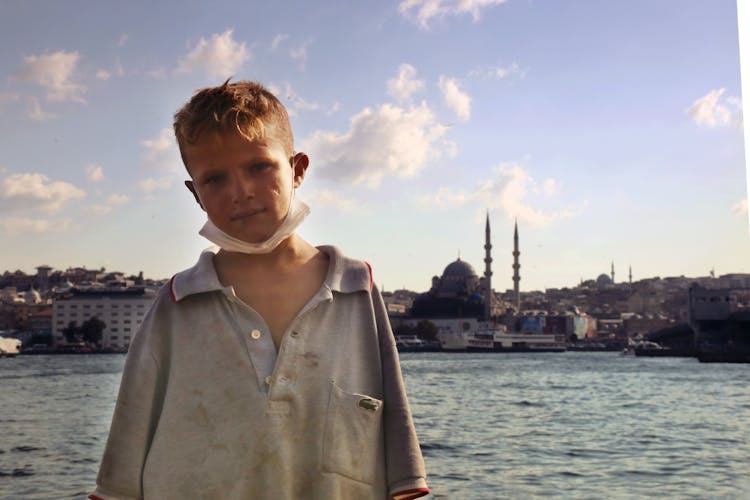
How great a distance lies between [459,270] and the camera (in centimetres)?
5578

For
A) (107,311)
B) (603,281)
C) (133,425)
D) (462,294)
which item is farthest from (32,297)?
(133,425)

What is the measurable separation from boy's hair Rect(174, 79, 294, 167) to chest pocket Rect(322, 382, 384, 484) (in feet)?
0.71

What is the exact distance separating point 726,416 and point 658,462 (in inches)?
204

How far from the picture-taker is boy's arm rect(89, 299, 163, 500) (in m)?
0.79

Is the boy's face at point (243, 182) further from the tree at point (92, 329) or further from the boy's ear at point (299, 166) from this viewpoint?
the tree at point (92, 329)

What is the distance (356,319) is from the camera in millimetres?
835

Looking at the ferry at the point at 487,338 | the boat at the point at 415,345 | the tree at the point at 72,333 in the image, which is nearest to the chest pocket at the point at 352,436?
the tree at the point at 72,333

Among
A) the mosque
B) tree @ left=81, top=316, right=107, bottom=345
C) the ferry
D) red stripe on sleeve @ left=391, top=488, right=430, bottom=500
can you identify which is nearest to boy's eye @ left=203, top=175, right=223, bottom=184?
red stripe on sleeve @ left=391, top=488, right=430, bottom=500

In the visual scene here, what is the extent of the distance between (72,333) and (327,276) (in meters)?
45.5

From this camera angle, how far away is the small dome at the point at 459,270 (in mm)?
55781

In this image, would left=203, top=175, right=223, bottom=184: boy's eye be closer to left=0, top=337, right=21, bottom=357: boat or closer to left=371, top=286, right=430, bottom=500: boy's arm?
left=371, top=286, right=430, bottom=500: boy's arm

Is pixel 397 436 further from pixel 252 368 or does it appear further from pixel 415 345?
pixel 415 345

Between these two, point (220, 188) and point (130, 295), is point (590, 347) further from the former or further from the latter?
point (220, 188)

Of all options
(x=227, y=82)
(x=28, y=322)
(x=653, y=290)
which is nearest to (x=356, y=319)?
(x=227, y=82)
